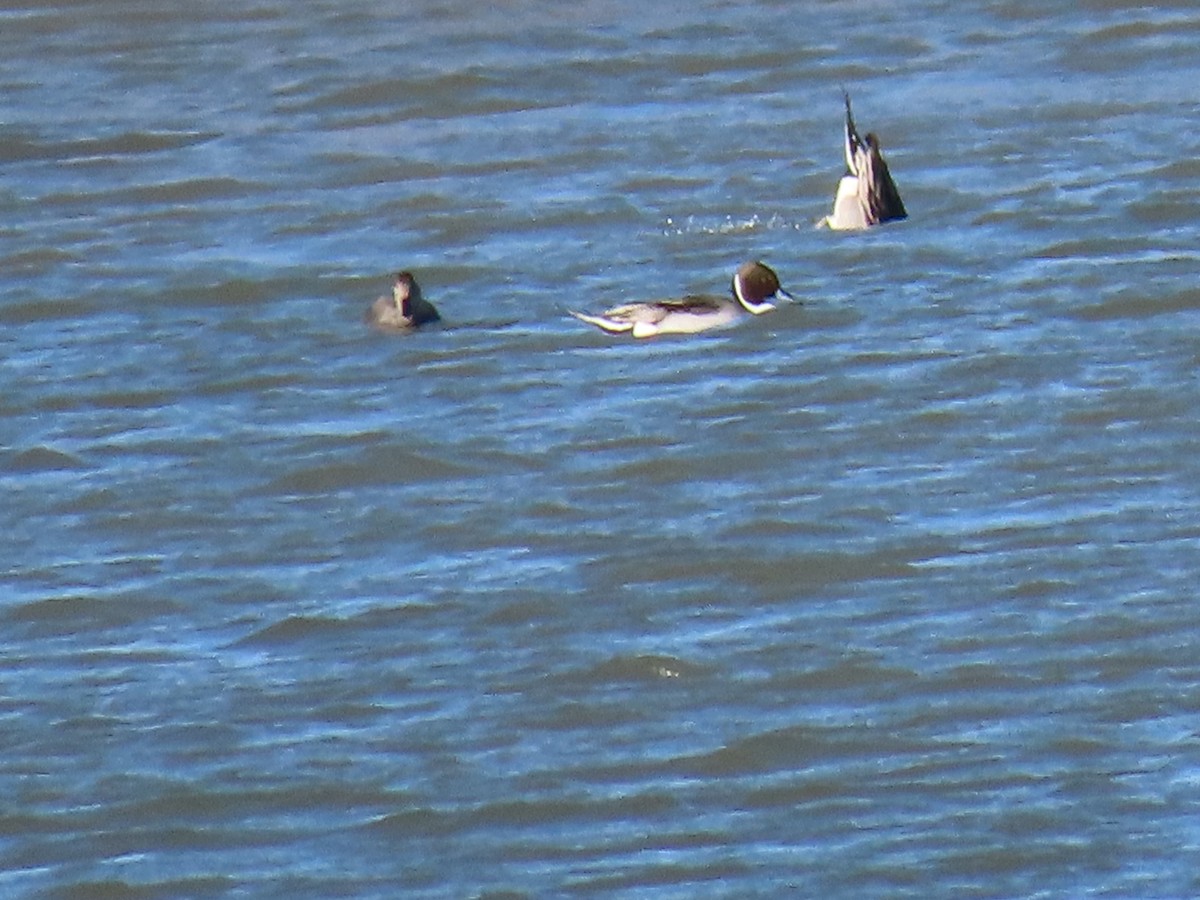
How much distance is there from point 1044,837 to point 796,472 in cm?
278

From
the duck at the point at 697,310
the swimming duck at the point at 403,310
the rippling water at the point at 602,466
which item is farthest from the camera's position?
the swimming duck at the point at 403,310

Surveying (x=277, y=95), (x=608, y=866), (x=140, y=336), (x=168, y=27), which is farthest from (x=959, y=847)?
(x=168, y=27)

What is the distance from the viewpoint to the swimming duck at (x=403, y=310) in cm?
1105

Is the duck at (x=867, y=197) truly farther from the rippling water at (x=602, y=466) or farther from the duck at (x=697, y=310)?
the duck at (x=697, y=310)

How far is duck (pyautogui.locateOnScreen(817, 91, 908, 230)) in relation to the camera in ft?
39.7

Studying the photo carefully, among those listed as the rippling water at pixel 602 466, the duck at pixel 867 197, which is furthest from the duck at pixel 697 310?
the duck at pixel 867 197

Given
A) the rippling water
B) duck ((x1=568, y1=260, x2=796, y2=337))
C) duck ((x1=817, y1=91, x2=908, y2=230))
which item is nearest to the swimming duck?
the rippling water

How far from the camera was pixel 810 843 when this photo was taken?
6777 mm

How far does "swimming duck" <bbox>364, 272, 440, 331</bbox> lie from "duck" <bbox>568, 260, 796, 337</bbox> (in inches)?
20.9

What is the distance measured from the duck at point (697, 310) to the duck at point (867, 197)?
843 millimetres

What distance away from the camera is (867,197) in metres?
12.1

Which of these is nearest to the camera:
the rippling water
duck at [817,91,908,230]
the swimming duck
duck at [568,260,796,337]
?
the rippling water

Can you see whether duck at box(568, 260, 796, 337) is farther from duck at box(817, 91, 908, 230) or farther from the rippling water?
duck at box(817, 91, 908, 230)

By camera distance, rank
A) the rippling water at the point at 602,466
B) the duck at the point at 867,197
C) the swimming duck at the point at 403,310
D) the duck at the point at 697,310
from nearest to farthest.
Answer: the rippling water at the point at 602,466, the duck at the point at 697,310, the swimming duck at the point at 403,310, the duck at the point at 867,197
